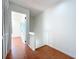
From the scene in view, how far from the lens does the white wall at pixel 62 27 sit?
352cm

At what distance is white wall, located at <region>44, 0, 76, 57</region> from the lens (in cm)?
352

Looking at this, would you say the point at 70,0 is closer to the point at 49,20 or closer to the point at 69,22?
the point at 69,22

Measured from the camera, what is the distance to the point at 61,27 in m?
4.33

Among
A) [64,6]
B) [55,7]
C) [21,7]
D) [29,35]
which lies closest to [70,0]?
[64,6]

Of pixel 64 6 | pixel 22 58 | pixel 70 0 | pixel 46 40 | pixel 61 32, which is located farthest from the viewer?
pixel 46 40

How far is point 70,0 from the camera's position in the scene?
359 cm

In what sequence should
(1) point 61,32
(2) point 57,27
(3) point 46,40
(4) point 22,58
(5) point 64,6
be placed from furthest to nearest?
(3) point 46,40
(2) point 57,27
(1) point 61,32
(5) point 64,6
(4) point 22,58

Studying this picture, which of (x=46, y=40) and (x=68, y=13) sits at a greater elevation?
(x=68, y=13)

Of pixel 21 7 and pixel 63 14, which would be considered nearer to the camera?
pixel 63 14

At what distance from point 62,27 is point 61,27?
0.09 metres

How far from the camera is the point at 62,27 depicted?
4250 mm

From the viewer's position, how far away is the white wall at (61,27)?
356 centimetres

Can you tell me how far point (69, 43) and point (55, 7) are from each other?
2.14m

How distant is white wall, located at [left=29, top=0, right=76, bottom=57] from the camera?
3555 mm
